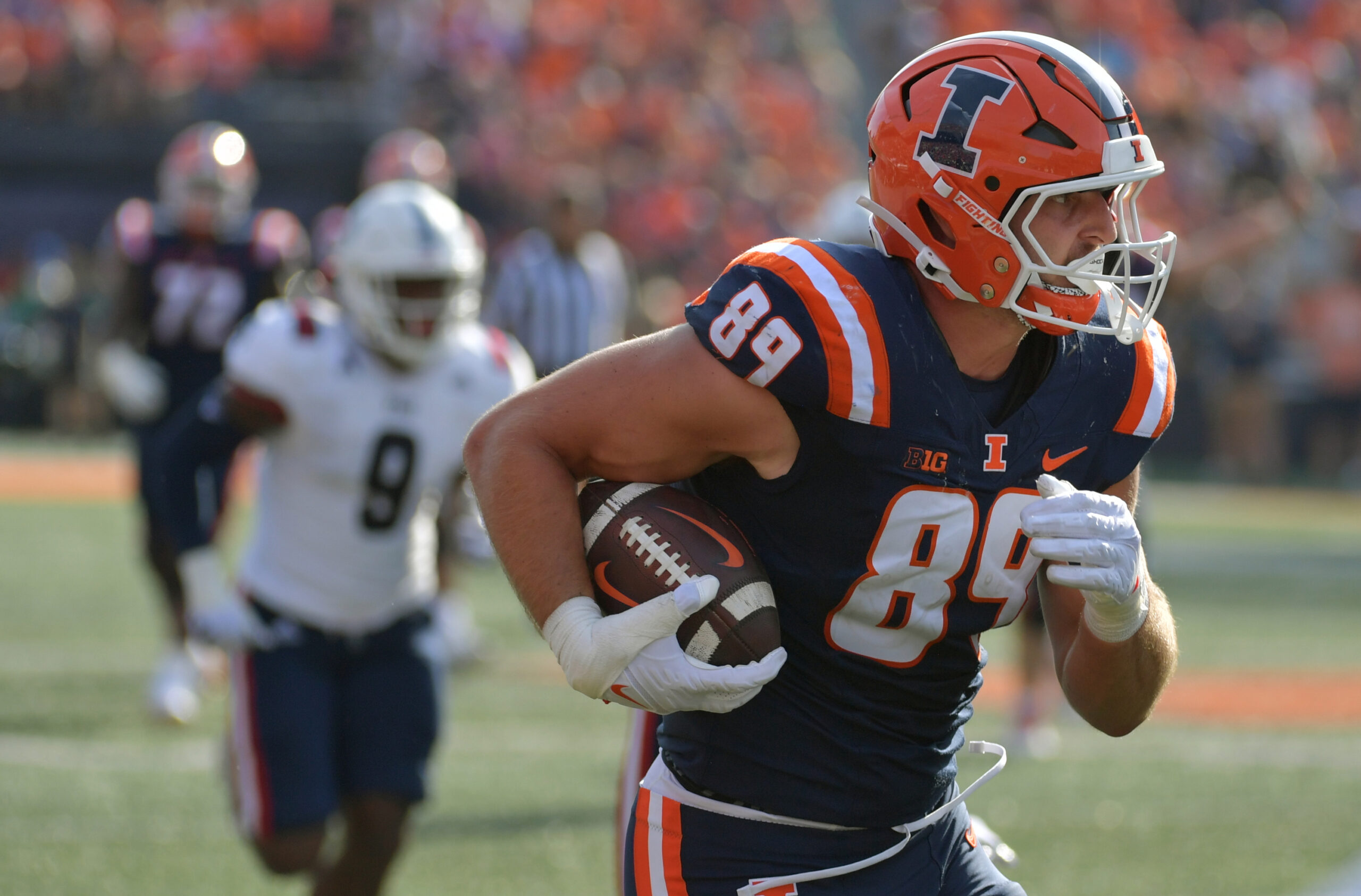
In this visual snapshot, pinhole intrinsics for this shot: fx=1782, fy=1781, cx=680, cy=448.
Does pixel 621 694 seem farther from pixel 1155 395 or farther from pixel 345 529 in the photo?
pixel 345 529

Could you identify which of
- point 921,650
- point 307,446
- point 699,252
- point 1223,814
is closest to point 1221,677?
point 1223,814

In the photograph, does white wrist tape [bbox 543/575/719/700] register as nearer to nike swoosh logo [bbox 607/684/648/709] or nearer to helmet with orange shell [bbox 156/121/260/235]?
nike swoosh logo [bbox 607/684/648/709]

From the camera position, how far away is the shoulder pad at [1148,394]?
2664 mm

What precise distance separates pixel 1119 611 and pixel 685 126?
17924mm

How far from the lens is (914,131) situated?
8.52 ft

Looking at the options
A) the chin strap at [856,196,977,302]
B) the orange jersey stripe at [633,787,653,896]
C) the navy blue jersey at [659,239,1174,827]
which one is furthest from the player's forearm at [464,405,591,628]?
the chin strap at [856,196,977,302]

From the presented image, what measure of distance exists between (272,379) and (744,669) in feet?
7.30

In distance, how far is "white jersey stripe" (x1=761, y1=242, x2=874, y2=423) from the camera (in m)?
2.42

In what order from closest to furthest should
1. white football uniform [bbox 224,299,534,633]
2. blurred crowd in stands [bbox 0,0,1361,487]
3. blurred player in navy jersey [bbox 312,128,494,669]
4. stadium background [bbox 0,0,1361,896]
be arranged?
white football uniform [bbox 224,299,534,633]
blurred player in navy jersey [bbox 312,128,494,669]
stadium background [bbox 0,0,1361,896]
blurred crowd in stands [bbox 0,0,1361,487]

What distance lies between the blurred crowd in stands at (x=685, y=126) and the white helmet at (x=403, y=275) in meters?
10.5

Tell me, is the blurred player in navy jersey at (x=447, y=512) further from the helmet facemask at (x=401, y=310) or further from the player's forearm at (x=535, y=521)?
the player's forearm at (x=535, y=521)

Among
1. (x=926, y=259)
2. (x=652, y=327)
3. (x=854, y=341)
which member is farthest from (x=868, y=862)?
(x=652, y=327)

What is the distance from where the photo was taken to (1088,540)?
7.81ft

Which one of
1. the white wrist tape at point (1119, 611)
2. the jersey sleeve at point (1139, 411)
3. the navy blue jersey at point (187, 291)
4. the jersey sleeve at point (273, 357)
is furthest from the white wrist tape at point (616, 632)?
the navy blue jersey at point (187, 291)
